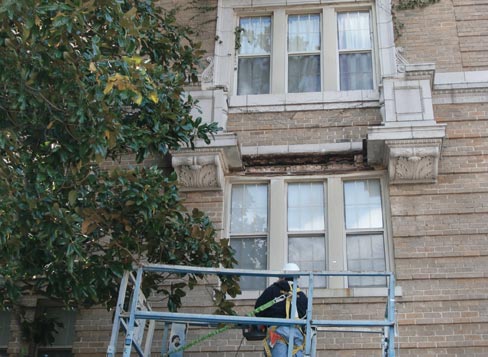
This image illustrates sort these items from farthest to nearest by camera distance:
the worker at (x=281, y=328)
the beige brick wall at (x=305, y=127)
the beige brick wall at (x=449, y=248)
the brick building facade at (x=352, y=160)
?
the beige brick wall at (x=305, y=127) < the brick building facade at (x=352, y=160) < the beige brick wall at (x=449, y=248) < the worker at (x=281, y=328)

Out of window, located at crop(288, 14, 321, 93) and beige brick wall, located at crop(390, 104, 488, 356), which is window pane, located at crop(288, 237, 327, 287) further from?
window, located at crop(288, 14, 321, 93)

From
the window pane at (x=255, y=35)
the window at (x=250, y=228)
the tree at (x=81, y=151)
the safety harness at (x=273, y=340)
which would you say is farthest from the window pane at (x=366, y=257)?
the window pane at (x=255, y=35)

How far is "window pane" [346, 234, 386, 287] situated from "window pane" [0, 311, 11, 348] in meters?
5.27

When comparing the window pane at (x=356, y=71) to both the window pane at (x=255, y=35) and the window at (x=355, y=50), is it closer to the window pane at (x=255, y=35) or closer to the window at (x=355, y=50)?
the window at (x=355, y=50)

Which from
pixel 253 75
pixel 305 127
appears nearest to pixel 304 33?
pixel 253 75

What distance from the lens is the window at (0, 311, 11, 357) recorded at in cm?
1177

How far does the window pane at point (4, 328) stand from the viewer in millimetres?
11828

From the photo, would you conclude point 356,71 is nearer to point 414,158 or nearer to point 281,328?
point 414,158

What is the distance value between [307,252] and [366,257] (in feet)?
2.94

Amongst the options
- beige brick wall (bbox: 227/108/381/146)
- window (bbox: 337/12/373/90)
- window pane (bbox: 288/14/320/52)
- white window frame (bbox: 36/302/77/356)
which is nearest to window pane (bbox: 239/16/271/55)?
window pane (bbox: 288/14/320/52)

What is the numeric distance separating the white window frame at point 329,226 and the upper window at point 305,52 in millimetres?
1771

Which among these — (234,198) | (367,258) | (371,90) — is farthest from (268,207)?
(371,90)

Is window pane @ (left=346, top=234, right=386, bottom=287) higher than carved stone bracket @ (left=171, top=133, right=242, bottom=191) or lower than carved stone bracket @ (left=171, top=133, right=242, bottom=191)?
lower

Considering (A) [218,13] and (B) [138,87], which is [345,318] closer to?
(B) [138,87]
